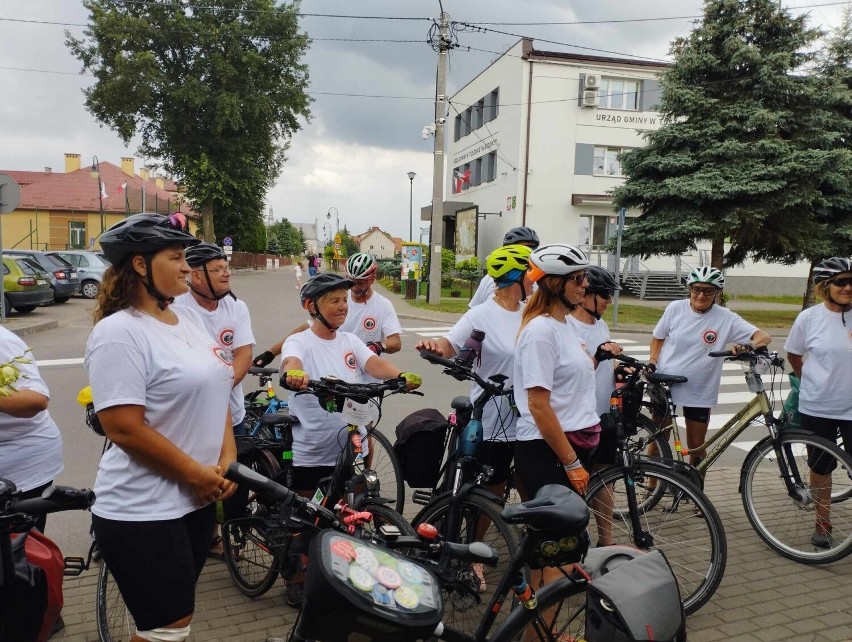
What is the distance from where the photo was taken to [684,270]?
103ft

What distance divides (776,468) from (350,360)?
3017mm

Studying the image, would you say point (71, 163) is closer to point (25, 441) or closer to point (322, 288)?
point (322, 288)

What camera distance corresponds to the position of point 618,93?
Answer: 32250mm

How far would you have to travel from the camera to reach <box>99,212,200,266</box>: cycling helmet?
2.20 meters

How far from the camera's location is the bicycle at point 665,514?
351cm

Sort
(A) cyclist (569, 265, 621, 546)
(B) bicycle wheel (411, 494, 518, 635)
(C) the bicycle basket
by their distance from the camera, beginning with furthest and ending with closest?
(A) cyclist (569, 265, 621, 546) < (B) bicycle wheel (411, 494, 518, 635) < (C) the bicycle basket

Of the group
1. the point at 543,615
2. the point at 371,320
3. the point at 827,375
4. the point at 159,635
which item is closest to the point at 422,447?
the point at 543,615

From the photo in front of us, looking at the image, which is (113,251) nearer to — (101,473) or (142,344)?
(142,344)

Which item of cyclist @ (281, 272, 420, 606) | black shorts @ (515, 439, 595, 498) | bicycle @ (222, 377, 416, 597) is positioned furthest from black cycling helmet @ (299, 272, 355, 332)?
black shorts @ (515, 439, 595, 498)

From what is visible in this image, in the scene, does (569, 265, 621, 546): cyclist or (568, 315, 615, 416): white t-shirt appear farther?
(568, 315, 615, 416): white t-shirt

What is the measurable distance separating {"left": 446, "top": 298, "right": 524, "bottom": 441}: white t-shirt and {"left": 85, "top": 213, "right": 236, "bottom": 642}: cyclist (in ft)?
6.09

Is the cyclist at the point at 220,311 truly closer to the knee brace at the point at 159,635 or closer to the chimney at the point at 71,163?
the knee brace at the point at 159,635

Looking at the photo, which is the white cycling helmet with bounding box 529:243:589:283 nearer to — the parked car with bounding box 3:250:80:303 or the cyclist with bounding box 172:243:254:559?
the cyclist with bounding box 172:243:254:559

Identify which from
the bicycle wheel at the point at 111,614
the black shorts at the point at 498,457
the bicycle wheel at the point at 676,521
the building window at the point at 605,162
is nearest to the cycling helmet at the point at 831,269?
the bicycle wheel at the point at 676,521
